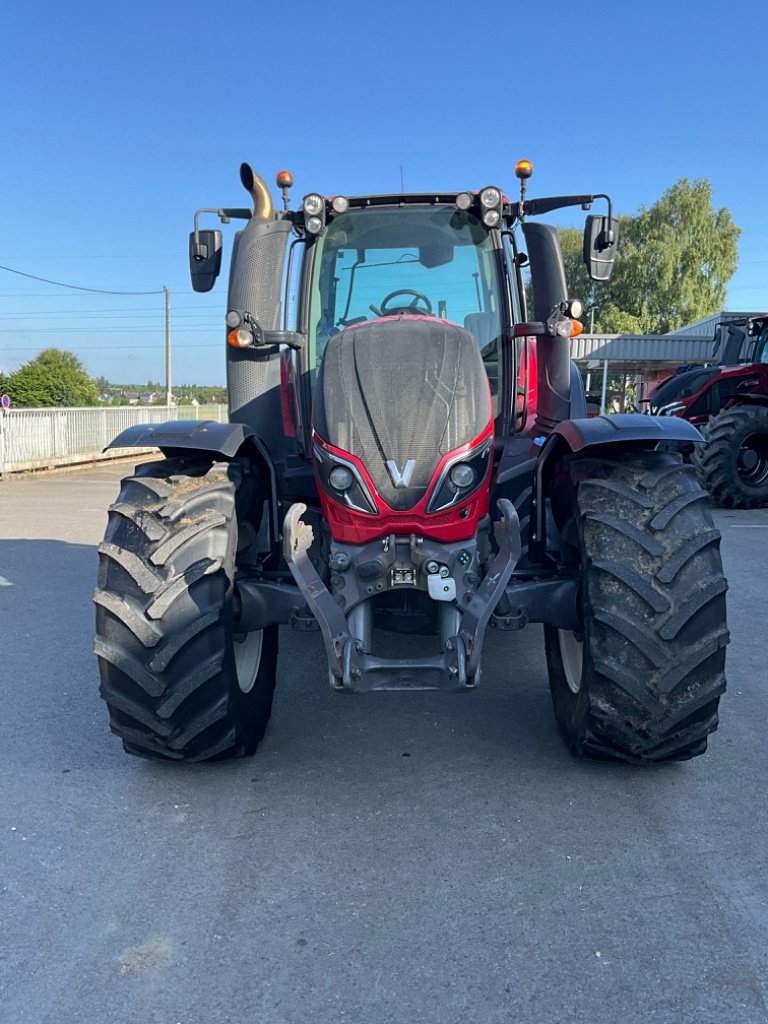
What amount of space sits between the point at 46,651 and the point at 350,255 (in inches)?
114

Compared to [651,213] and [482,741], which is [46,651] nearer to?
[482,741]

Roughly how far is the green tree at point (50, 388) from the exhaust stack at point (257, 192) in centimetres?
3778

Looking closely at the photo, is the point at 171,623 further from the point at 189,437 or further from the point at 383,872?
the point at 383,872

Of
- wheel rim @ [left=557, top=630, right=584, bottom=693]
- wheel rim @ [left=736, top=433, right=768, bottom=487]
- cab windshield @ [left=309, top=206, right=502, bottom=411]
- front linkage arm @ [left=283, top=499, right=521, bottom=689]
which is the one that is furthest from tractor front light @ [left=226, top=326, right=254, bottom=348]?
wheel rim @ [left=736, top=433, right=768, bottom=487]

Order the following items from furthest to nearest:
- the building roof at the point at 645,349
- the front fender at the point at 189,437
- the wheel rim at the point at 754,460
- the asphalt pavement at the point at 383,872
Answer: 1. the building roof at the point at 645,349
2. the wheel rim at the point at 754,460
3. the front fender at the point at 189,437
4. the asphalt pavement at the point at 383,872

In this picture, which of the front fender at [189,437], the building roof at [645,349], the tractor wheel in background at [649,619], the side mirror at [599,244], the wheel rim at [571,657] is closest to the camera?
the tractor wheel in background at [649,619]

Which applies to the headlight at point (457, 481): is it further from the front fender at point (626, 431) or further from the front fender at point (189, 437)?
the front fender at point (189, 437)

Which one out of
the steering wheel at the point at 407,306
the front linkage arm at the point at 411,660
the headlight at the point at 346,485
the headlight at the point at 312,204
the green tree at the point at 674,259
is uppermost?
the green tree at the point at 674,259

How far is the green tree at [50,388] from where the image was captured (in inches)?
1538

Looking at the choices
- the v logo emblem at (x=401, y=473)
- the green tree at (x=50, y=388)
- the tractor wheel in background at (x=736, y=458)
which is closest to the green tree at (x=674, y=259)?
the green tree at (x=50, y=388)

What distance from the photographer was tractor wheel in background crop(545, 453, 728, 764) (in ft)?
8.91

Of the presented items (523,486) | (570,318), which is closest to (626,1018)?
(523,486)

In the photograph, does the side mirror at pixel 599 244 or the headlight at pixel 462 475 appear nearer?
the headlight at pixel 462 475

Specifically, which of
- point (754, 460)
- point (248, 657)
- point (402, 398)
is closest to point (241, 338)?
point (402, 398)
